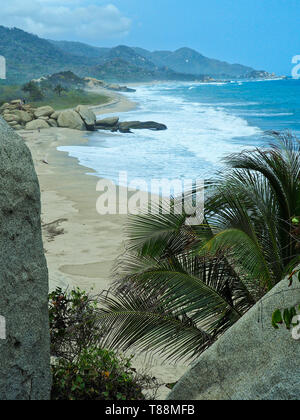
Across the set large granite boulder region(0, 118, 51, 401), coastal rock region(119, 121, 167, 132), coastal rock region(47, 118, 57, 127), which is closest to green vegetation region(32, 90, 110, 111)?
coastal rock region(47, 118, 57, 127)

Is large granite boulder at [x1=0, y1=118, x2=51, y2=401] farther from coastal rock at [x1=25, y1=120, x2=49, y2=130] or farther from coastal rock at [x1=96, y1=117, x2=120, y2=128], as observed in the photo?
coastal rock at [x1=96, y1=117, x2=120, y2=128]

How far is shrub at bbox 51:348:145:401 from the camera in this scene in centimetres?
406

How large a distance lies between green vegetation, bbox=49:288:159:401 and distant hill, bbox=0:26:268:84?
220 feet

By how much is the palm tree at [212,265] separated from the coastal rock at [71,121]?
112 ft

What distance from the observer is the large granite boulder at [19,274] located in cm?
347

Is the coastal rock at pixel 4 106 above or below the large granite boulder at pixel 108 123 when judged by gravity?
above

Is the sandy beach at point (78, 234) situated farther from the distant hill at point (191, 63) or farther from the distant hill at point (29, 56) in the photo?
the distant hill at point (191, 63)

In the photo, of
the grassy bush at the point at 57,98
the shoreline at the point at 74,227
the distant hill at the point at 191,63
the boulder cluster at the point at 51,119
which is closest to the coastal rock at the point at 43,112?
the boulder cluster at the point at 51,119

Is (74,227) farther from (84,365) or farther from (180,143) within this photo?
(180,143)

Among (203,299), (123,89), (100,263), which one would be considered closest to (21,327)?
(203,299)

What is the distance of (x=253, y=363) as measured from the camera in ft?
10.8

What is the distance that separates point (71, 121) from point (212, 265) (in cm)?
3554

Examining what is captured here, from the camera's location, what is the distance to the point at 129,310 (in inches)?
193

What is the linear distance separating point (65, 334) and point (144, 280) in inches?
32.2
